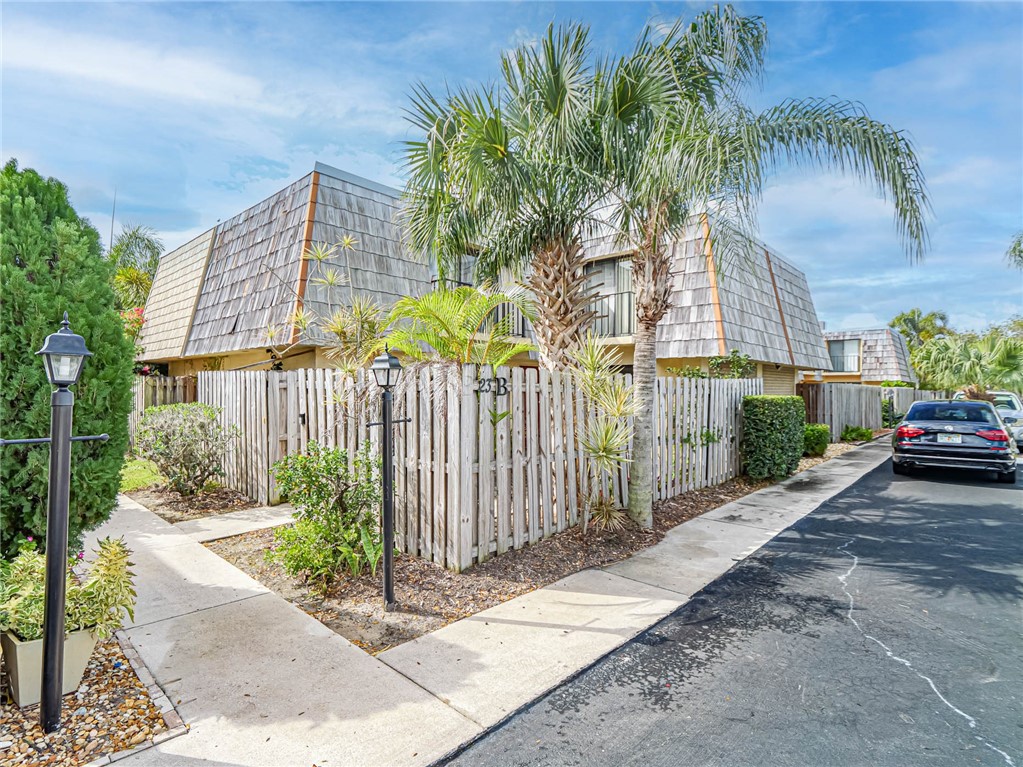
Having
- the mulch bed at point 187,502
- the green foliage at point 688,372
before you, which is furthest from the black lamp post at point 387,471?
the green foliage at point 688,372

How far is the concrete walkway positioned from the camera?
8.00ft

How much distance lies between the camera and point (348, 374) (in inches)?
229

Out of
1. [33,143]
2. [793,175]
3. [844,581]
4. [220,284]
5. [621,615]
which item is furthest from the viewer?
[220,284]

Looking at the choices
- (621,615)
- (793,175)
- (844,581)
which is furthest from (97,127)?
(844,581)

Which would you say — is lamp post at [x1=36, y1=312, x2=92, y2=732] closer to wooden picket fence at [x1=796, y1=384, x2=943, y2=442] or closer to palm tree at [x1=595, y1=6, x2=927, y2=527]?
palm tree at [x1=595, y1=6, x2=927, y2=527]

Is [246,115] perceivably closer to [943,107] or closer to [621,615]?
[621,615]

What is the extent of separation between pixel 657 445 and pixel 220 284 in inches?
438

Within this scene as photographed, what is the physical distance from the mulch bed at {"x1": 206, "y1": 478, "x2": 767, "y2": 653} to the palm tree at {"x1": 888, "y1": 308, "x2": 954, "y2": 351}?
4725 centimetres

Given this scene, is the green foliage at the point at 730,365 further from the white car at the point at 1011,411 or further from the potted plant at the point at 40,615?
the potted plant at the point at 40,615

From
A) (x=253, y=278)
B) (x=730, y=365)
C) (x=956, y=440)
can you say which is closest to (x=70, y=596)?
(x=253, y=278)

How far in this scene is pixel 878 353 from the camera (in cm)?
3025

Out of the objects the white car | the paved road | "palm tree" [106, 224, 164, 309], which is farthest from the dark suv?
"palm tree" [106, 224, 164, 309]

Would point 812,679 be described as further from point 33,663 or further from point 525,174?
point 525,174

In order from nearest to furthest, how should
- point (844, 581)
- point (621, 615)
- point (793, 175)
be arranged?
point (621, 615)
point (844, 581)
point (793, 175)
